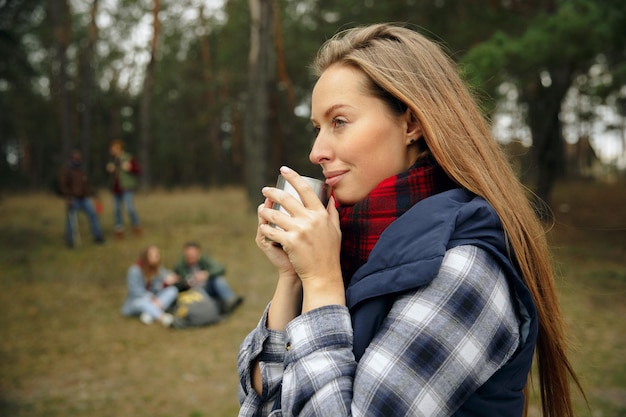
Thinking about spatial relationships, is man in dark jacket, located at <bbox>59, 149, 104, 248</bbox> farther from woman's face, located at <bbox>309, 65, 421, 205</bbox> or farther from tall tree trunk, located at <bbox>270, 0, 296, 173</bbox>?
woman's face, located at <bbox>309, 65, 421, 205</bbox>

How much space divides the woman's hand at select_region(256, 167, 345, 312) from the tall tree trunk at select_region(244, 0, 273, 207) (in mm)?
13059

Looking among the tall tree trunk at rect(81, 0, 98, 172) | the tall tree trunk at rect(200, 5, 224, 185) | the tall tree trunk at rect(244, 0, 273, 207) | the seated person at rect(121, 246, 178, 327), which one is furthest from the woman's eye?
the tall tree trunk at rect(200, 5, 224, 185)

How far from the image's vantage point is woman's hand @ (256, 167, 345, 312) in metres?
1.21

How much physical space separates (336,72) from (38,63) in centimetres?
3457

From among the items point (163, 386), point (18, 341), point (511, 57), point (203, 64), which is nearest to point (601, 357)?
Result: point (163, 386)

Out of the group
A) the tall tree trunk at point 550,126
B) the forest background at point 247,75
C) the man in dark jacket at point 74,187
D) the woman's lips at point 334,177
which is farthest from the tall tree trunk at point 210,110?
the woman's lips at point 334,177

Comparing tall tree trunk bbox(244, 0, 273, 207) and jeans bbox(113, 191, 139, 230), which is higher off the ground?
tall tree trunk bbox(244, 0, 273, 207)

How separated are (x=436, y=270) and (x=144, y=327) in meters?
7.23

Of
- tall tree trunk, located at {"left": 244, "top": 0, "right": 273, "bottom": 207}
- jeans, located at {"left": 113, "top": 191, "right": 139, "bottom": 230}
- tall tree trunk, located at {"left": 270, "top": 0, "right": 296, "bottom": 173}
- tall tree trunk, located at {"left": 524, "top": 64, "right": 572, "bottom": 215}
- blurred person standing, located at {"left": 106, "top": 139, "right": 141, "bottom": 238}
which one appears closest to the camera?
tall tree trunk, located at {"left": 524, "top": 64, "right": 572, "bottom": 215}

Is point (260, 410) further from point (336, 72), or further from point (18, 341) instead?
point (18, 341)

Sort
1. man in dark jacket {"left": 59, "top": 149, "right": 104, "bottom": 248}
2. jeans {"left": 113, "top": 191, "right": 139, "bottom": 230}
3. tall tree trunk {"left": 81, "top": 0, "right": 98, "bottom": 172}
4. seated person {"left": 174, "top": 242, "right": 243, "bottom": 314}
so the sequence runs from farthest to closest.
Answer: tall tree trunk {"left": 81, "top": 0, "right": 98, "bottom": 172}, jeans {"left": 113, "top": 191, "right": 139, "bottom": 230}, man in dark jacket {"left": 59, "top": 149, "right": 104, "bottom": 248}, seated person {"left": 174, "top": 242, "right": 243, "bottom": 314}

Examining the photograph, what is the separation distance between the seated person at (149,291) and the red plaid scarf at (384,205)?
22.2 ft

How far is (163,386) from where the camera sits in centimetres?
554

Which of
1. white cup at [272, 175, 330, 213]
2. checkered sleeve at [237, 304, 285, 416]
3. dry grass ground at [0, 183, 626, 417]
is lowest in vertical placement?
dry grass ground at [0, 183, 626, 417]
